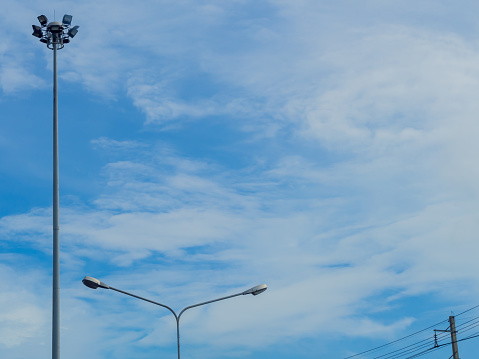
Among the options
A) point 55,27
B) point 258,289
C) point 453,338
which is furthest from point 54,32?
point 453,338

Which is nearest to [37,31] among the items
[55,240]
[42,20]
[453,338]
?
[42,20]

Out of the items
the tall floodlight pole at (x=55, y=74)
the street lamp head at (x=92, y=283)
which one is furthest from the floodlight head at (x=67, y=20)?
the street lamp head at (x=92, y=283)

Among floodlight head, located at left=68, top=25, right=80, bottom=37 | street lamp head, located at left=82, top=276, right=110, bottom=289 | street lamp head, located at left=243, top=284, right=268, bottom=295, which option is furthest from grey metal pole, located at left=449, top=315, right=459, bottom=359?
floodlight head, located at left=68, top=25, right=80, bottom=37

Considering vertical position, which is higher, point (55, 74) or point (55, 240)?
point (55, 74)

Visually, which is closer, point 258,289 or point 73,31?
point 73,31

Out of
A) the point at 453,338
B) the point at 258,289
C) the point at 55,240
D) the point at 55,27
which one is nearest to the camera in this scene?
the point at 55,240

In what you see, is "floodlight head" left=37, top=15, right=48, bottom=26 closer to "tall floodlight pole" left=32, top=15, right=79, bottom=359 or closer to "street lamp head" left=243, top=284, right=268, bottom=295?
"tall floodlight pole" left=32, top=15, right=79, bottom=359

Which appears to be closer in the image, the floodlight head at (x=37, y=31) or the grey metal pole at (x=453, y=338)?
the floodlight head at (x=37, y=31)

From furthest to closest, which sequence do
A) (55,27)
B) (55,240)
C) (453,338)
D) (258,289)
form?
(453,338), (258,289), (55,27), (55,240)

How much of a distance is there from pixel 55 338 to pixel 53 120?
781 cm

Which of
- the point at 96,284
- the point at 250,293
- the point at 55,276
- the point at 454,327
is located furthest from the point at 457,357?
the point at 55,276

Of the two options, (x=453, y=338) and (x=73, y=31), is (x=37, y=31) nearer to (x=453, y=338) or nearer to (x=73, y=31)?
(x=73, y=31)

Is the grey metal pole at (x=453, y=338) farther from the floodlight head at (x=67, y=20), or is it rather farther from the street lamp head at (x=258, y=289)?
the floodlight head at (x=67, y=20)

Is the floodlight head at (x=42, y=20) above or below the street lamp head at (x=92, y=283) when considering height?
above
